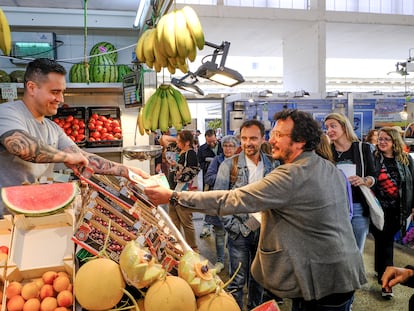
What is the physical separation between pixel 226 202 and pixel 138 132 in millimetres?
3322

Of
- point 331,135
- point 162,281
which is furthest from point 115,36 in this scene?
point 162,281

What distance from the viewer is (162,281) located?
1.30 metres

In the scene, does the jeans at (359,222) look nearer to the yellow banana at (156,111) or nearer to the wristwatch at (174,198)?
the yellow banana at (156,111)

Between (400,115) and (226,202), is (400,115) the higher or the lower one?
the higher one

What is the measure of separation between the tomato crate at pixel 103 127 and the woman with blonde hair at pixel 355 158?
2469 millimetres

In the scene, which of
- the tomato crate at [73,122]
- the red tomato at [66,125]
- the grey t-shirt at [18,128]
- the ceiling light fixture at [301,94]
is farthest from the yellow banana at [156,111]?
the ceiling light fixture at [301,94]

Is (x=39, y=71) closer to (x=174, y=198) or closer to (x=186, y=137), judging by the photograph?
(x=174, y=198)

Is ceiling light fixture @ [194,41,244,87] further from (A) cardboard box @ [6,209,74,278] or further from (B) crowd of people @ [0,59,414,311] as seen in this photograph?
(A) cardboard box @ [6,209,74,278]

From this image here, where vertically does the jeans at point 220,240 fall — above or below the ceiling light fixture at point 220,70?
below

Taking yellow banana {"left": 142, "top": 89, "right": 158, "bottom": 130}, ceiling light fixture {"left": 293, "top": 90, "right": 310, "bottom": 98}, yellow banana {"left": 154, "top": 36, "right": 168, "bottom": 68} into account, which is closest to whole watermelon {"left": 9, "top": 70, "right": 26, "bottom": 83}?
yellow banana {"left": 142, "top": 89, "right": 158, "bottom": 130}

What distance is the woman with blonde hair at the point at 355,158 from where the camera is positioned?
3.40 meters

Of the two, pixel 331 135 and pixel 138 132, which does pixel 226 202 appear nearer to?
pixel 331 135

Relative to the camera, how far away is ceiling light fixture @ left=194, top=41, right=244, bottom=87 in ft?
11.5

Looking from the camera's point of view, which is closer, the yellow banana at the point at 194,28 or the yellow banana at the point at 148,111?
the yellow banana at the point at 194,28
